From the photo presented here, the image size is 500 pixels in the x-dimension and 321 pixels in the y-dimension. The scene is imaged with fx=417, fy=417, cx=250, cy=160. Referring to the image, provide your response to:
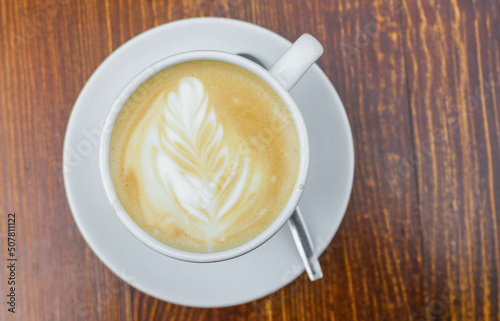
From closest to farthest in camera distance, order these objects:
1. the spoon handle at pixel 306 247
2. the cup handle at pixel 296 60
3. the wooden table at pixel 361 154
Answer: the cup handle at pixel 296 60, the spoon handle at pixel 306 247, the wooden table at pixel 361 154

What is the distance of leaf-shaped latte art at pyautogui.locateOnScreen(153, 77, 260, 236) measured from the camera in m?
0.72

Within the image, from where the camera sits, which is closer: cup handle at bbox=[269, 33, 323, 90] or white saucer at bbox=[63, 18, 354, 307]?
cup handle at bbox=[269, 33, 323, 90]

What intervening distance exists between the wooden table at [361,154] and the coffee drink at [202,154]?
0.84ft

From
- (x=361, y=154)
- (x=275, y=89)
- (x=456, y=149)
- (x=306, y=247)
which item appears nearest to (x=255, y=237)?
(x=306, y=247)

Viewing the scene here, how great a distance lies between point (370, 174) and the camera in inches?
36.6

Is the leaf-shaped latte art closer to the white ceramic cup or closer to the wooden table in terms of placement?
A: the white ceramic cup

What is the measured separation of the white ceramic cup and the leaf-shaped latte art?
6 cm

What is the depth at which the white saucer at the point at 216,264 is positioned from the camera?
31.2 inches

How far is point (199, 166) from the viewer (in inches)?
28.4

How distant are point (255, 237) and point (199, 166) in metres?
0.16

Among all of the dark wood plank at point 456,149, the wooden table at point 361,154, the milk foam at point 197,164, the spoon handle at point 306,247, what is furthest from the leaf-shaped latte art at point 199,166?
the dark wood plank at point 456,149

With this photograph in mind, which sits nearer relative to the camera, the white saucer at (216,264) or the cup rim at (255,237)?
the cup rim at (255,237)

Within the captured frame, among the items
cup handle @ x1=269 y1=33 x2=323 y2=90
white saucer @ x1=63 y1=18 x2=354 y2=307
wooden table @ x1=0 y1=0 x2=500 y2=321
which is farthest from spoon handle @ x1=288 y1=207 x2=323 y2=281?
cup handle @ x1=269 y1=33 x2=323 y2=90

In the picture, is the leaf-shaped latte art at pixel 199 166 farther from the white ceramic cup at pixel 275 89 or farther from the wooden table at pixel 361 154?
the wooden table at pixel 361 154
